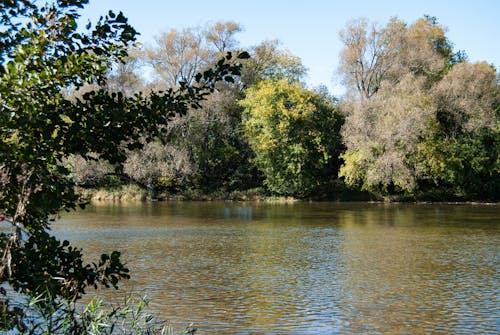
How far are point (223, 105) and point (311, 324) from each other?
4270 cm

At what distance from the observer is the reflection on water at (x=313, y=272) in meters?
10.8

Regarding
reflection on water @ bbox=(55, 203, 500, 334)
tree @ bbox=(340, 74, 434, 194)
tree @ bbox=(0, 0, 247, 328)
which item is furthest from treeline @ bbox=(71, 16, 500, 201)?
tree @ bbox=(0, 0, 247, 328)

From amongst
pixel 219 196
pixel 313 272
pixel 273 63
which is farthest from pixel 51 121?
pixel 273 63

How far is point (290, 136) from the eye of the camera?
50281 millimetres

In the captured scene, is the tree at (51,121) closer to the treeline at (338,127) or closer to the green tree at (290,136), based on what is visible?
the treeline at (338,127)

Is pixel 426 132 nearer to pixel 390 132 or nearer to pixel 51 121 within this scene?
pixel 390 132

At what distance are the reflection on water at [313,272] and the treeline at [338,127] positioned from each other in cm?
1531

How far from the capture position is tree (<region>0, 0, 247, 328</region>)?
16.8ft

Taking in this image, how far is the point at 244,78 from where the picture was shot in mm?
56500

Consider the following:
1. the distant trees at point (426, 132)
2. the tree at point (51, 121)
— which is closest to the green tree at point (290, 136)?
the distant trees at point (426, 132)

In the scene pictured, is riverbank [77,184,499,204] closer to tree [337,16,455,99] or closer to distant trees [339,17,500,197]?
distant trees [339,17,500,197]

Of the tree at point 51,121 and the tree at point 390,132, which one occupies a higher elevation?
the tree at point 390,132

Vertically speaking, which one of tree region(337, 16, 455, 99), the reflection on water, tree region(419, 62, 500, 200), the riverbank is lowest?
the reflection on water

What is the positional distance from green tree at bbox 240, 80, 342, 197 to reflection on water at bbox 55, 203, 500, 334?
19.8 meters
